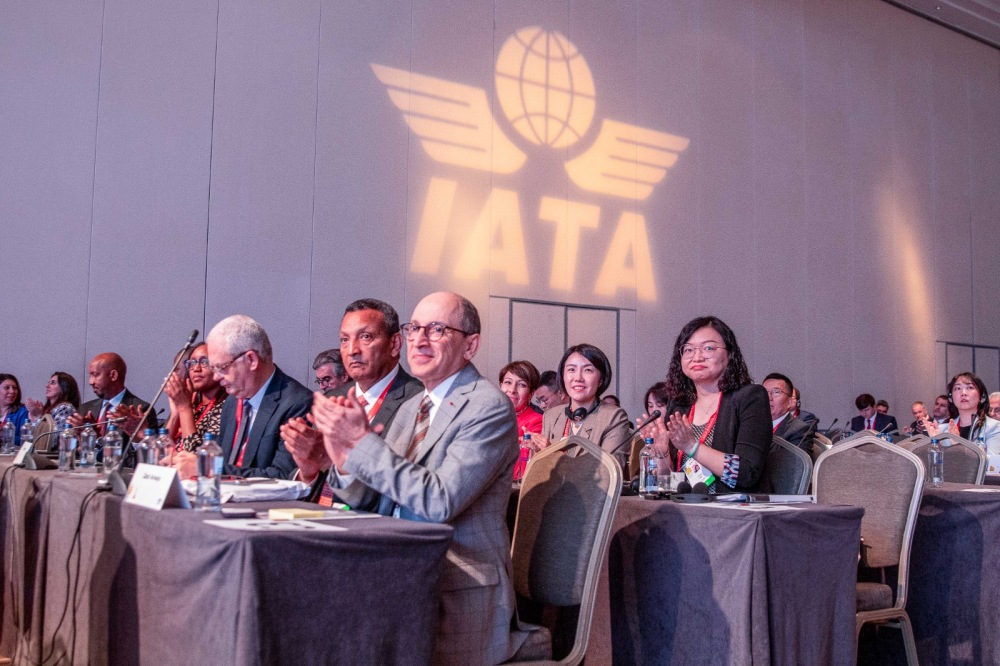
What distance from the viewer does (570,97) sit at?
9750mm

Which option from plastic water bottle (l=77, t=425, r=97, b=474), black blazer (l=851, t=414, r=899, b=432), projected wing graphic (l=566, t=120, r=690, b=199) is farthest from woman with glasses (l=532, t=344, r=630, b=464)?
black blazer (l=851, t=414, r=899, b=432)

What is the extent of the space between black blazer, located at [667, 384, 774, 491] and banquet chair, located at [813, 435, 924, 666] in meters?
0.22

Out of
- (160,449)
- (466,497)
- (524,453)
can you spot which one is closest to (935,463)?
(524,453)

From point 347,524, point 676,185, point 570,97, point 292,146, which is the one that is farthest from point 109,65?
point 347,524

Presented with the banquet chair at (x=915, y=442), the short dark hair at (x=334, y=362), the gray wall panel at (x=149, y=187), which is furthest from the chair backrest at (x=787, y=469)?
the gray wall panel at (x=149, y=187)

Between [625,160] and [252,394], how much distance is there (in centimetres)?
718

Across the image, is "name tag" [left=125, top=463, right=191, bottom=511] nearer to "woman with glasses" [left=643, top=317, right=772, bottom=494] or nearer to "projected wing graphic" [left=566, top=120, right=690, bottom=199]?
"woman with glasses" [left=643, top=317, right=772, bottom=494]

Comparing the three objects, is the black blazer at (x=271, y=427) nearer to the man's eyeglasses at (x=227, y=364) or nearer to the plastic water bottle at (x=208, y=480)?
the man's eyeglasses at (x=227, y=364)

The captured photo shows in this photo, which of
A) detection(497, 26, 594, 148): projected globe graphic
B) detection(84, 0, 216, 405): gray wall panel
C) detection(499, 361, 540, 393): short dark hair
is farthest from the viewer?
detection(497, 26, 594, 148): projected globe graphic

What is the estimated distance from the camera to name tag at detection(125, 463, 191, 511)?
82.0 inches

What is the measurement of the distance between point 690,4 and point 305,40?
4725mm

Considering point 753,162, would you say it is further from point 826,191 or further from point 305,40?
point 305,40

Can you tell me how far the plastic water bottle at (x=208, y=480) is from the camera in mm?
2088

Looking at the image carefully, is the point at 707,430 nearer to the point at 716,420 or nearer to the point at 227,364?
the point at 716,420
